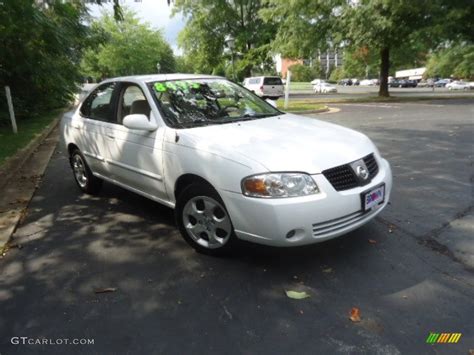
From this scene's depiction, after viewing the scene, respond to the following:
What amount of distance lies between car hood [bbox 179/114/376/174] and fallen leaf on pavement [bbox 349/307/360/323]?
103 cm

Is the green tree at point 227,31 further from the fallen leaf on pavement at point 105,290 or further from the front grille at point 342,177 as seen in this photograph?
the fallen leaf on pavement at point 105,290

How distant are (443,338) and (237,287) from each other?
1446 millimetres

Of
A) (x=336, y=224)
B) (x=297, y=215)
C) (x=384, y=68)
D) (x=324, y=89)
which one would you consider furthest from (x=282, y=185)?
(x=324, y=89)

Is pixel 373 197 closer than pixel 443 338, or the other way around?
pixel 443 338

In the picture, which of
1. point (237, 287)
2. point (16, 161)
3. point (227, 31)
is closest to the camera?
point (237, 287)

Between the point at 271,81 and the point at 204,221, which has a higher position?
the point at 271,81

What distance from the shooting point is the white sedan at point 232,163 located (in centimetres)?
311

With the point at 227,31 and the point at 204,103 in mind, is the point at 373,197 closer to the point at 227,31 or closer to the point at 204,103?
the point at 204,103

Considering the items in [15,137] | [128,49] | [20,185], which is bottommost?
[20,185]

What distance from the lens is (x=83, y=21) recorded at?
52.6 feet

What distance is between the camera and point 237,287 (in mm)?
3205

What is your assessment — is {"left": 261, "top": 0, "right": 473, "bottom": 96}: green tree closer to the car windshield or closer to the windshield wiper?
the car windshield

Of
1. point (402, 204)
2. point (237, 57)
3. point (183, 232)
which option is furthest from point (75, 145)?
point (237, 57)

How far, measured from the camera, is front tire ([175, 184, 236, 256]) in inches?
138
